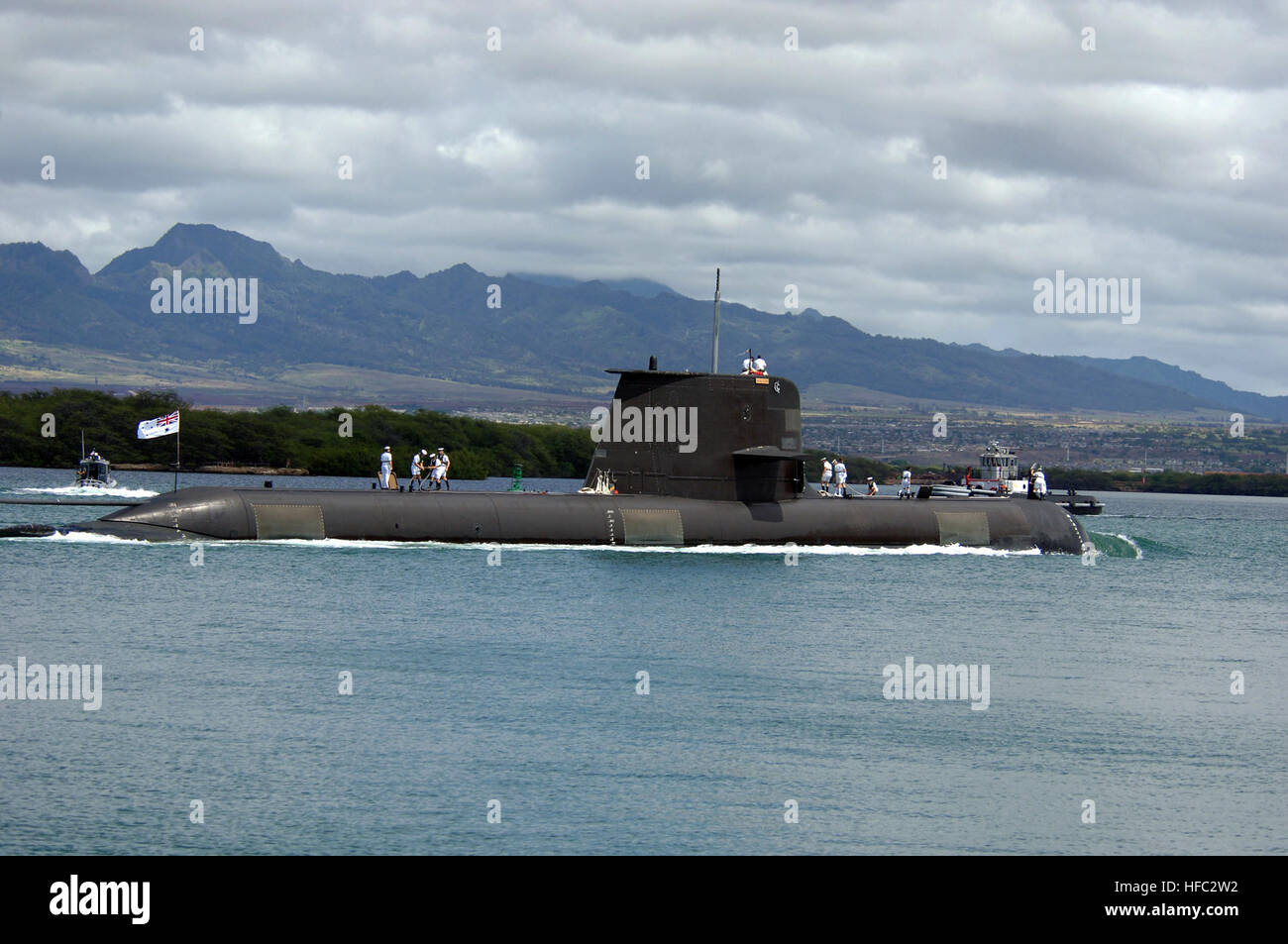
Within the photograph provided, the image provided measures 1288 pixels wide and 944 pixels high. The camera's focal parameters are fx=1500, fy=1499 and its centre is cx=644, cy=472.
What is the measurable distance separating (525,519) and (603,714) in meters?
17.4

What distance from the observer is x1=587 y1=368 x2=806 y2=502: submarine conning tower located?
124 feet

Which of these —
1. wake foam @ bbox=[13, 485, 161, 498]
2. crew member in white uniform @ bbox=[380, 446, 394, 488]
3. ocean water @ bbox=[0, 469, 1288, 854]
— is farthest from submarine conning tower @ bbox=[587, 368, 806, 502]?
wake foam @ bbox=[13, 485, 161, 498]

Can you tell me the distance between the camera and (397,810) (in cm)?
1545

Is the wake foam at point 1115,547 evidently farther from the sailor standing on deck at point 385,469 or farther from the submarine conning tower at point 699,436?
the sailor standing on deck at point 385,469

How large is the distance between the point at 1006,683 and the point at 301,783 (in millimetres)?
12412

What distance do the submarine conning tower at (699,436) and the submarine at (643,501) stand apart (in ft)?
0.08

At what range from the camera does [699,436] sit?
38.5m

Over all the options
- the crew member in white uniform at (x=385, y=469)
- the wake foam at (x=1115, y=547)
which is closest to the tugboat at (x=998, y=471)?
the wake foam at (x=1115, y=547)

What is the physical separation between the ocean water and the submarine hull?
771mm

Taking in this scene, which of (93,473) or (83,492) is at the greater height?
(93,473)

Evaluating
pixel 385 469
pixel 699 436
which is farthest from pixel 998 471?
pixel 385 469

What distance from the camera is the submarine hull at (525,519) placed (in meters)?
34.8

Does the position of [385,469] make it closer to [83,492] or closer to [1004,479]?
[83,492]
